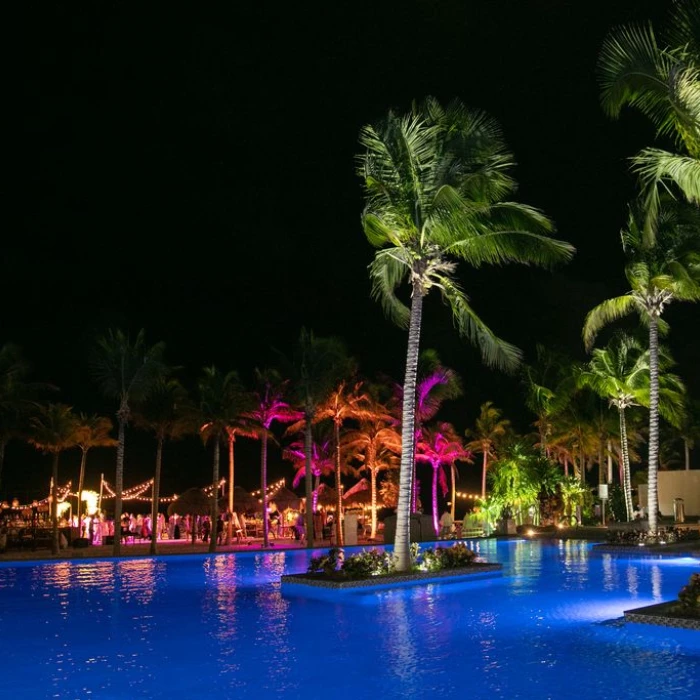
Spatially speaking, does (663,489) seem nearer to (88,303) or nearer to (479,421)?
(479,421)

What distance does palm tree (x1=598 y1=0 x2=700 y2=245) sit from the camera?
43.0 ft

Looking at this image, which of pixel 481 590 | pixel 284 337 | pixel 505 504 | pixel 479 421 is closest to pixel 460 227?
pixel 481 590

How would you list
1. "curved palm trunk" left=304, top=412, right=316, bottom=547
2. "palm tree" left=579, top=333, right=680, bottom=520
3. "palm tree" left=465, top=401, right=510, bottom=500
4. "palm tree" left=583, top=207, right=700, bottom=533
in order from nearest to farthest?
"palm tree" left=583, top=207, right=700, bottom=533, "curved palm trunk" left=304, top=412, right=316, bottom=547, "palm tree" left=579, top=333, right=680, bottom=520, "palm tree" left=465, top=401, right=510, bottom=500

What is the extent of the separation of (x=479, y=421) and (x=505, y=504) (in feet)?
66.1

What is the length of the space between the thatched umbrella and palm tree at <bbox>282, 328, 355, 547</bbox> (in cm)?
646

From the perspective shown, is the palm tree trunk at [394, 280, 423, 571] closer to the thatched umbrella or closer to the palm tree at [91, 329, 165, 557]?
the palm tree at [91, 329, 165, 557]

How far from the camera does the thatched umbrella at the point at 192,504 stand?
34.7 meters

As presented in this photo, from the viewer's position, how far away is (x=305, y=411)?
102ft

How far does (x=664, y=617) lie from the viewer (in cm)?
1109

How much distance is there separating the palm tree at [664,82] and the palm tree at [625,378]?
1899 cm

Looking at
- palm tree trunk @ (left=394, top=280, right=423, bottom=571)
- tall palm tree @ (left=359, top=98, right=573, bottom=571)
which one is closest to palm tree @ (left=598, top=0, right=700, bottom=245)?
tall palm tree @ (left=359, top=98, right=573, bottom=571)

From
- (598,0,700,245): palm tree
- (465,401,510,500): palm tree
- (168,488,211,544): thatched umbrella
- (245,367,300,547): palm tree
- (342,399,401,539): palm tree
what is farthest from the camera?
(465,401,510,500): palm tree

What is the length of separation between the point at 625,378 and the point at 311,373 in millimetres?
13145

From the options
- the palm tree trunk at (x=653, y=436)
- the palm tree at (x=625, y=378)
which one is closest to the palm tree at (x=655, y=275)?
the palm tree trunk at (x=653, y=436)
